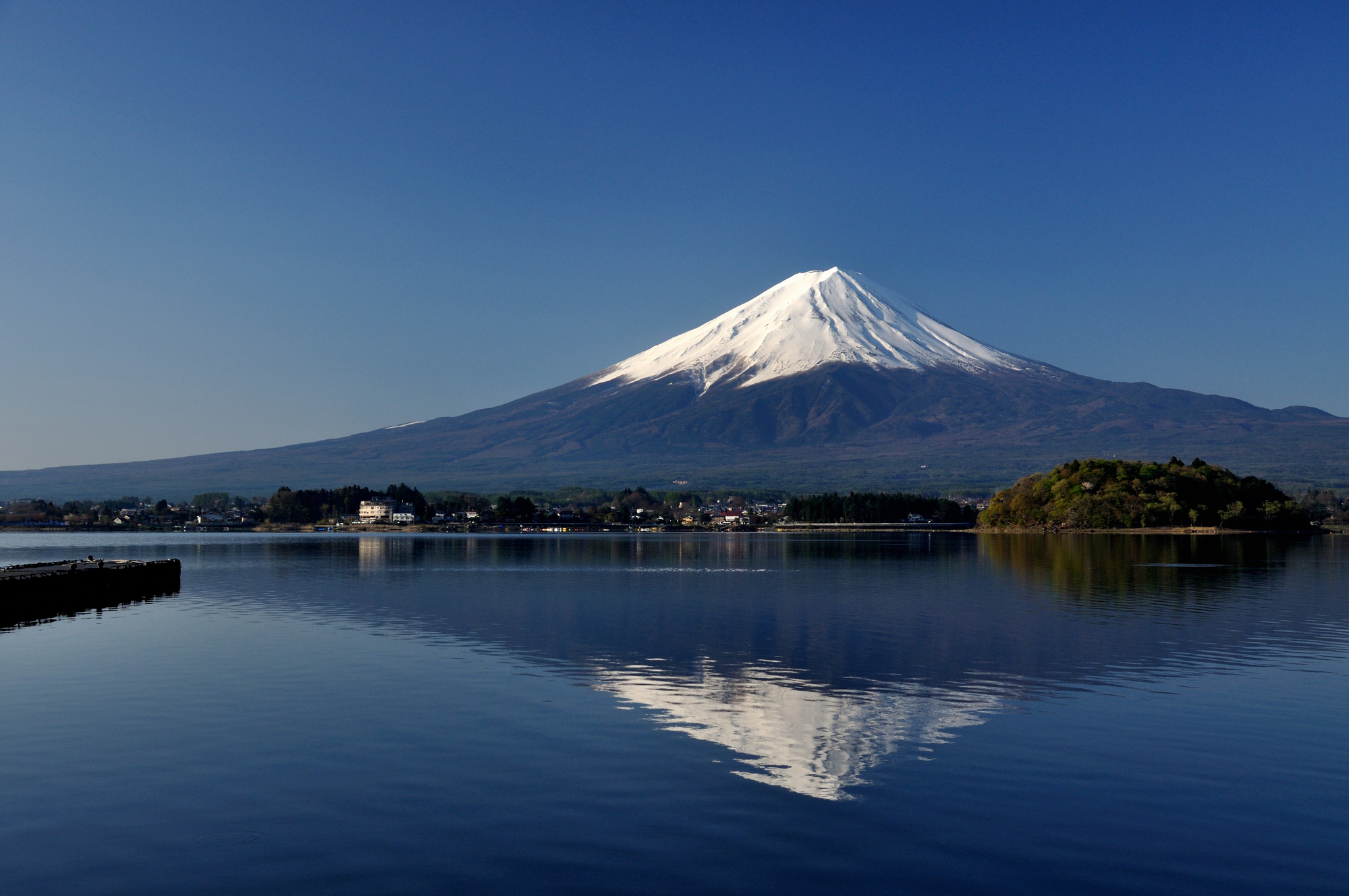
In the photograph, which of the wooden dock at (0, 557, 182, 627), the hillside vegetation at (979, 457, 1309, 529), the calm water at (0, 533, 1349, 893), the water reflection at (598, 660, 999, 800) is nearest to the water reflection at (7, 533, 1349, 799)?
the water reflection at (598, 660, 999, 800)

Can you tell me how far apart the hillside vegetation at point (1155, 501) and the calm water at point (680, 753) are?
120 meters

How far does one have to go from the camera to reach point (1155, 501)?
153750mm

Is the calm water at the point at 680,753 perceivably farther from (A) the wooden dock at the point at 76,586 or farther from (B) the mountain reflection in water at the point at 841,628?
(A) the wooden dock at the point at 76,586

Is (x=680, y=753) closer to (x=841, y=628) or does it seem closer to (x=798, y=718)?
(x=798, y=718)

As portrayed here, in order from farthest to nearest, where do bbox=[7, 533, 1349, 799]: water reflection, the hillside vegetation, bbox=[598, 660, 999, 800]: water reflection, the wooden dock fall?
the hillside vegetation → the wooden dock → bbox=[7, 533, 1349, 799]: water reflection → bbox=[598, 660, 999, 800]: water reflection

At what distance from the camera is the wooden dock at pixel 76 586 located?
1621 inches

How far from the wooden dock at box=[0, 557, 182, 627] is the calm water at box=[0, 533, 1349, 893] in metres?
2.89

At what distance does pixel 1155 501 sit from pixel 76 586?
14040 centimetres

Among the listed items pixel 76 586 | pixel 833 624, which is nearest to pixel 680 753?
pixel 833 624

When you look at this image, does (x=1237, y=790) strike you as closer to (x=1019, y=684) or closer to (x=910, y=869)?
(x=910, y=869)

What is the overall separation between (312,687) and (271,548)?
3956 inches

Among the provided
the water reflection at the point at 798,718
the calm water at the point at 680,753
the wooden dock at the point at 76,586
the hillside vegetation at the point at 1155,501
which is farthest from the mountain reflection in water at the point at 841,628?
the hillside vegetation at the point at 1155,501

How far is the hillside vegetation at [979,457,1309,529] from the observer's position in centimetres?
15188

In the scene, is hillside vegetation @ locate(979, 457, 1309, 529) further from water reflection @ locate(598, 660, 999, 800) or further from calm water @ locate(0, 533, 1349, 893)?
water reflection @ locate(598, 660, 999, 800)
